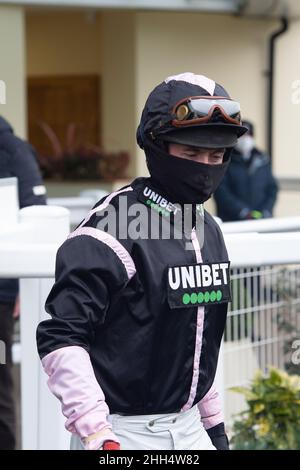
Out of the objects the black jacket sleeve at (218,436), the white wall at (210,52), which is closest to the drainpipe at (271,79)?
the white wall at (210,52)

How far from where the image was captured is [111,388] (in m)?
2.34

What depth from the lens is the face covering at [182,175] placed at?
2.36 meters

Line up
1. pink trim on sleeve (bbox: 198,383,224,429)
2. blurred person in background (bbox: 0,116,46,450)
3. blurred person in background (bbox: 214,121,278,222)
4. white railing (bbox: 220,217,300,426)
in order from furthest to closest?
blurred person in background (bbox: 214,121,278,222), blurred person in background (bbox: 0,116,46,450), white railing (bbox: 220,217,300,426), pink trim on sleeve (bbox: 198,383,224,429)

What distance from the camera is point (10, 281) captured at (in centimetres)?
400

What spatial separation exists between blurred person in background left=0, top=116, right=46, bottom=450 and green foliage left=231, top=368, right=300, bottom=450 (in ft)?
3.15

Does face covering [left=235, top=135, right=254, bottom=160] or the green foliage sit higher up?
face covering [left=235, top=135, right=254, bottom=160]

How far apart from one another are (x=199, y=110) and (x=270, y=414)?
1.86m

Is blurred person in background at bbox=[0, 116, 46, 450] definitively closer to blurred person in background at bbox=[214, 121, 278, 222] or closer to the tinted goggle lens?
the tinted goggle lens

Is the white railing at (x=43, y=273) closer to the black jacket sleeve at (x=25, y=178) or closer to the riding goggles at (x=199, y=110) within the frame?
the riding goggles at (x=199, y=110)

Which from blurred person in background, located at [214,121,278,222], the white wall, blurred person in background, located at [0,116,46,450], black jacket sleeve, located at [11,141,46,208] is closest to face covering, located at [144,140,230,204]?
blurred person in background, located at [0,116,46,450]

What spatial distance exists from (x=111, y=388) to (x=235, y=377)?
64.9 inches

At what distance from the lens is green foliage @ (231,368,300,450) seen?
3787 millimetres
